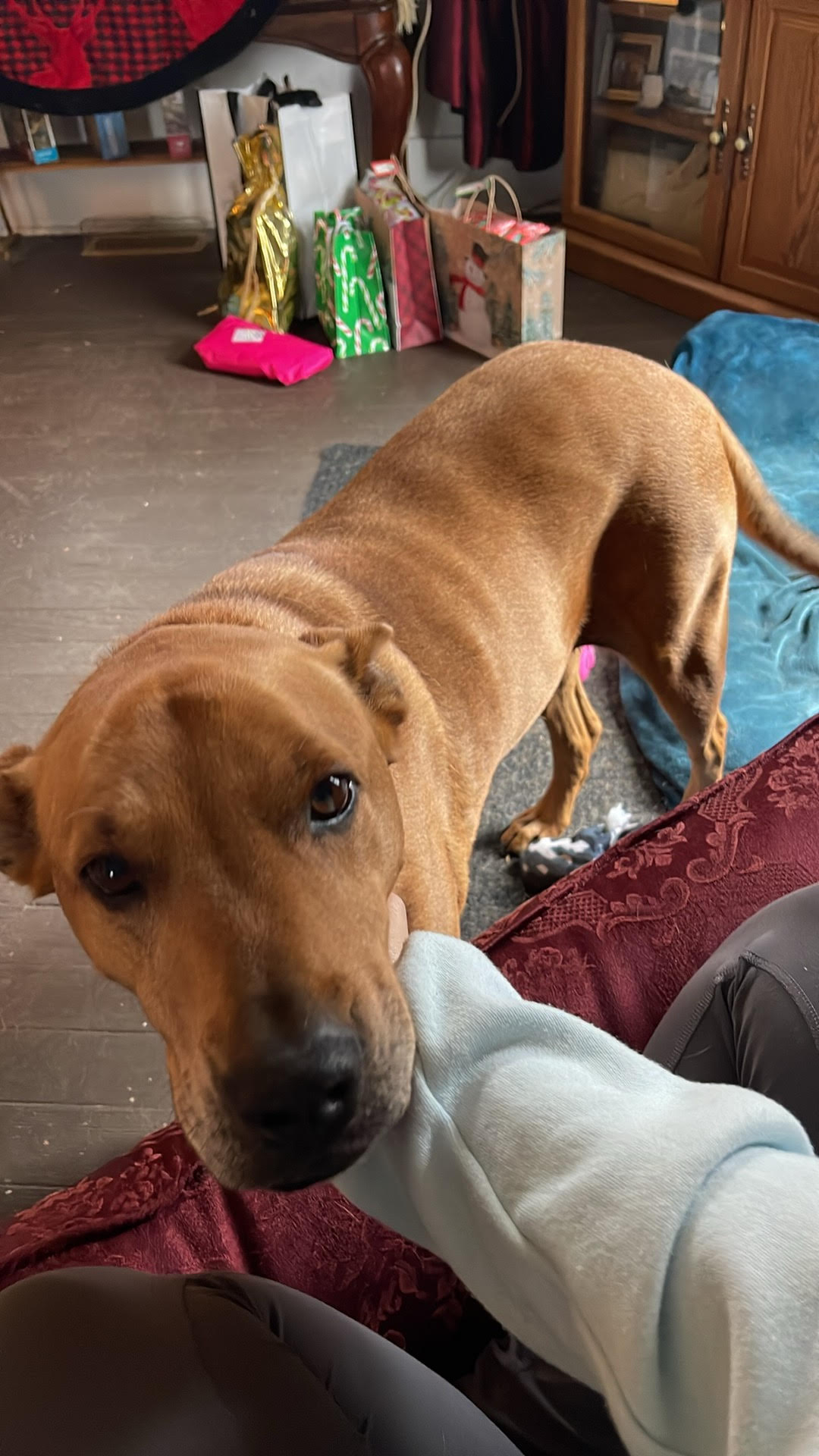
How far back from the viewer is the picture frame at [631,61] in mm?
4086

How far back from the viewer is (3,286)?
16.4 feet

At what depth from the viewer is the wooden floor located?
1.95 meters

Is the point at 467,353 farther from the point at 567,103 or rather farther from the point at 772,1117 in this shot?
the point at 772,1117

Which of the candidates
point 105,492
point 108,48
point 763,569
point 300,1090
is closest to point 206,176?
point 108,48

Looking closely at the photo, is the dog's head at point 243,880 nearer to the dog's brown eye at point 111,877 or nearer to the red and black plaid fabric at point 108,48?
A: the dog's brown eye at point 111,877

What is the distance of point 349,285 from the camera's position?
411cm

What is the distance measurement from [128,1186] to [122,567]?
2271mm

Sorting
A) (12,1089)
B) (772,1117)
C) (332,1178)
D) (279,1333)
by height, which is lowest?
(12,1089)

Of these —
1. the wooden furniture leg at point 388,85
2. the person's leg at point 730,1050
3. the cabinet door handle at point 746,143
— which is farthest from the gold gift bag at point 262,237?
the person's leg at point 730,1050

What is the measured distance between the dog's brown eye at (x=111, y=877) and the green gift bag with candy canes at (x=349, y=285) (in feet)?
11.8

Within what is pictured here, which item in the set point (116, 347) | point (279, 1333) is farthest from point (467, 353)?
point (279, 1333)

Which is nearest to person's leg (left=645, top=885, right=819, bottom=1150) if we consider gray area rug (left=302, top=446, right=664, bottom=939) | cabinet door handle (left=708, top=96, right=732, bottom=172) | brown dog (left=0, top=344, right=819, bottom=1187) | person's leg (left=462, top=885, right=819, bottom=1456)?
person's leg (left=462, top=885, right=819, bottom=1456)

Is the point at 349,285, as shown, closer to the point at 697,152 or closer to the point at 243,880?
the point at 697,152

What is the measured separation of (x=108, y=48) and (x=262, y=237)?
1.43 meters
